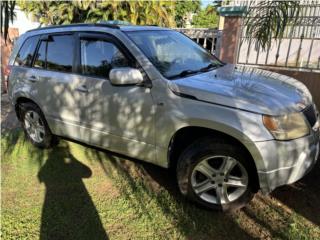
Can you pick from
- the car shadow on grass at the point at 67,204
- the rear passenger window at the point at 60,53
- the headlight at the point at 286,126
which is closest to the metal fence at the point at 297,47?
the headlight at the point at 286,126

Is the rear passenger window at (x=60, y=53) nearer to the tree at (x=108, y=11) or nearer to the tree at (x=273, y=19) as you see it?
the tree at (x=273, y=19)

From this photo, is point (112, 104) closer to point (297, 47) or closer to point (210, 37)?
point (297, 47)

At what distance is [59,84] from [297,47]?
4.62 m

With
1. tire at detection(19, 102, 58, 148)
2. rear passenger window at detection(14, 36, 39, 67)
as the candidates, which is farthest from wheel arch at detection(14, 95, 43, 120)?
rear passenger window at detection(14, 36, 39, 67)

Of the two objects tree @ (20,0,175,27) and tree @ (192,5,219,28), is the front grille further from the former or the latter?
tree @ (192,5,219,28)

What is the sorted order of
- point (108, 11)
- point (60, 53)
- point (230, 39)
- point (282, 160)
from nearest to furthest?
point (282, 160), point (60, 53), point (230, 39), point (108, 11)

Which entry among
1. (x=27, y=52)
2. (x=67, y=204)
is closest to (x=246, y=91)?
(x=67, y=204)

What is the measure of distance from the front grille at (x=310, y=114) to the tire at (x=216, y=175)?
73 cm

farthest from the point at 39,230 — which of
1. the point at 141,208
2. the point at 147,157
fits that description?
the point at 147,157

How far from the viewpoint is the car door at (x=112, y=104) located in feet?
11.6

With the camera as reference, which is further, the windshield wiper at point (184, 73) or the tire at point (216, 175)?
the windshield wiper at point (184, 73)

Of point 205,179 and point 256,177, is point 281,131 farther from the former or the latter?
point 205,179

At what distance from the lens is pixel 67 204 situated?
3.56 m

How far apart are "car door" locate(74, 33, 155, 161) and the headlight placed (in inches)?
47.5
